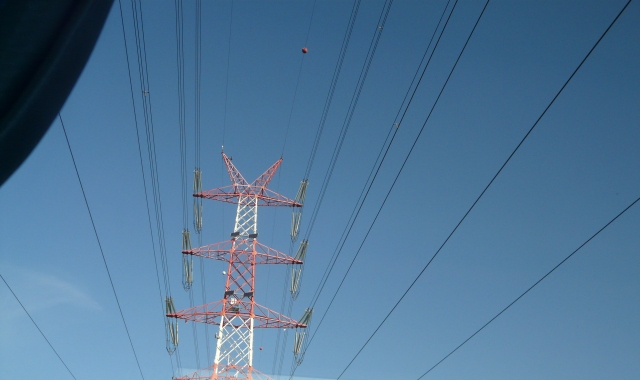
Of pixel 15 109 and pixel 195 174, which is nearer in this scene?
pixel 15 109

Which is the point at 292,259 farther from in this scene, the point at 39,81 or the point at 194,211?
the point at 39,81

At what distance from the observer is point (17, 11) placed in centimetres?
389

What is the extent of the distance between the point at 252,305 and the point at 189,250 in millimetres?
3143

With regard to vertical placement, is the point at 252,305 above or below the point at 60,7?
above

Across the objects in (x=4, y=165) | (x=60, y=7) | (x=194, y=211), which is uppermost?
(x=194, y=211)

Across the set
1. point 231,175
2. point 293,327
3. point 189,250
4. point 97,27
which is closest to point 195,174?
point 231,175

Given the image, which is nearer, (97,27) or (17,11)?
(17,11)

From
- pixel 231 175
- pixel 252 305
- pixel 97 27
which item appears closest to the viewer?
pixel 97 27

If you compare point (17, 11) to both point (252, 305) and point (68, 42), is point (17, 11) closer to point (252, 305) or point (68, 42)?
point (68, 42)

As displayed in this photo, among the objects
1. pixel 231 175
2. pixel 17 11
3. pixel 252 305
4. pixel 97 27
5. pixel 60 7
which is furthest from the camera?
pixel 231 175

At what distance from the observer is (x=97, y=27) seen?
15.2 ft

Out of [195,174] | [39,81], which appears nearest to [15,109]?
[39,81]

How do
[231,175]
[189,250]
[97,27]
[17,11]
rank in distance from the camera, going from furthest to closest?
[231,175], [189,250], [97,27], [17,11]

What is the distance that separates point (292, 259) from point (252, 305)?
2096 mm
